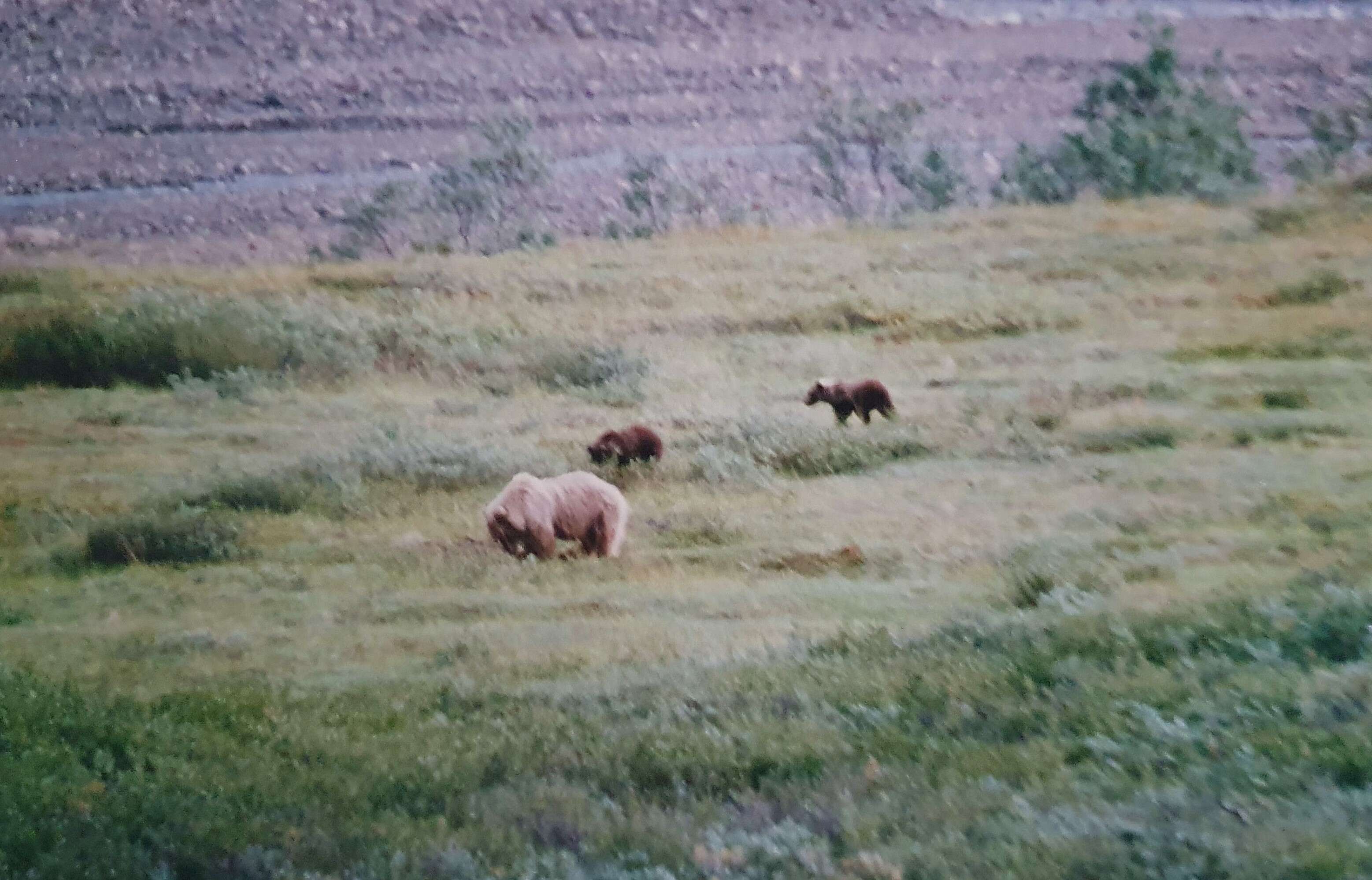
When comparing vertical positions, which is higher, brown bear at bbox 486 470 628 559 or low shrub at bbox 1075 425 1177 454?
low shrub at bbox 1075 425 1177 454

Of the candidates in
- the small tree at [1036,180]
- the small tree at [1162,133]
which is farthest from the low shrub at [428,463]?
the small tree at [1162,133]

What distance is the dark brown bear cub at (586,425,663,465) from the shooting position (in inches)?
174

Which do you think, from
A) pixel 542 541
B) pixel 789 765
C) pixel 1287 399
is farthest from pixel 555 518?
pixel 1287 399

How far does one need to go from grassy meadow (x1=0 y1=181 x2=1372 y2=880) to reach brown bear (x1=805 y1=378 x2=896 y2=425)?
47 millimetres

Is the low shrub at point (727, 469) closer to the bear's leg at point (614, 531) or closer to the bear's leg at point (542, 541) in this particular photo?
the bear's leg at point (614, 531)

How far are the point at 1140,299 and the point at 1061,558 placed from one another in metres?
1.05

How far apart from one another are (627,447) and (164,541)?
4.81ft

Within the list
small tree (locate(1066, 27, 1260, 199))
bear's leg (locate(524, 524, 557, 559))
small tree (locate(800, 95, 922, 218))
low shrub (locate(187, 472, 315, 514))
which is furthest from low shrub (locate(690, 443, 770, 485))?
small tree (locate(1066, 27, 1260, 199))

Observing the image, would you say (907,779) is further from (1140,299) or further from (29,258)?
(29,258)

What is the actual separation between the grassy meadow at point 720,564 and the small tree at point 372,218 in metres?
0.11

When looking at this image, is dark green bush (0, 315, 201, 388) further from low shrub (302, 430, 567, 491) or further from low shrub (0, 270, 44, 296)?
low shrub (302, 430, 567, 491)

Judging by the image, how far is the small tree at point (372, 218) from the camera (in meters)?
4.70

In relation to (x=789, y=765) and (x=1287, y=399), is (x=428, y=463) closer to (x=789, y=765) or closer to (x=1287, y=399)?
(x=789, y=765)

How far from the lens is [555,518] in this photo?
14.0 feet
